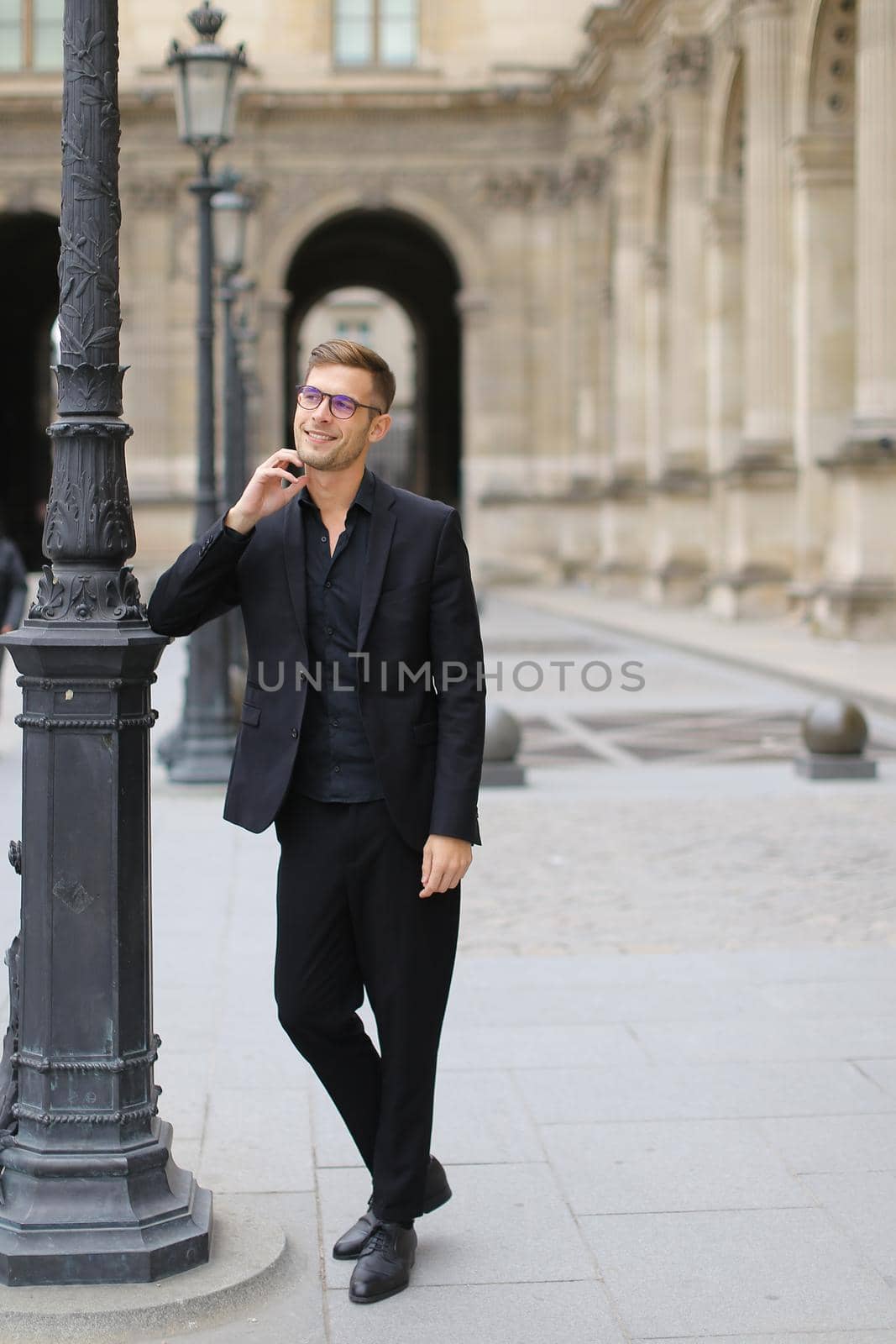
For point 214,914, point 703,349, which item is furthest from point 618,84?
point 214,914

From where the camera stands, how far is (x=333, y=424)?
401 centimetres

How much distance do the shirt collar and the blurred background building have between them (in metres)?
20.6

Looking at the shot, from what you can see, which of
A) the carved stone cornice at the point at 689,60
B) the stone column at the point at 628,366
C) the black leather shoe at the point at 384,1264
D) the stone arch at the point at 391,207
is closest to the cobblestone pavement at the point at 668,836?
the black leather shoe at the point at 384,1264

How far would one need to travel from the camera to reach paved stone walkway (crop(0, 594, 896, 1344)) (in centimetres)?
400

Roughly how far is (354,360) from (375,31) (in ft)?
138

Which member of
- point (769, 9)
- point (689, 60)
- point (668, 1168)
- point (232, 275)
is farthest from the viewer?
point (689, 60)

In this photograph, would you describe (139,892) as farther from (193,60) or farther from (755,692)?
(755,692)

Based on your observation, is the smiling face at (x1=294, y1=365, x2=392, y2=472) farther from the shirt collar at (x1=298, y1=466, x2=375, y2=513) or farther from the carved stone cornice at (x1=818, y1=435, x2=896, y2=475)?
the carved stone cornice at (x1=818, y1=435, x2=896, y2=475)

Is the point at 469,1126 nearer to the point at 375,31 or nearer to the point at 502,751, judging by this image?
the point at 502,751

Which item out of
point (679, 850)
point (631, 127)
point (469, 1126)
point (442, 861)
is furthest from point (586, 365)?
point (442, 861)

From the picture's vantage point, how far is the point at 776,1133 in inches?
200

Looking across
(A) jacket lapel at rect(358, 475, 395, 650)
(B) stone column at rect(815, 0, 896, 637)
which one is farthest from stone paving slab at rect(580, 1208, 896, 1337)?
(B) stone column at rect(815, 0, 896, 637)

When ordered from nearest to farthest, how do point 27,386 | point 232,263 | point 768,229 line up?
1. point 232,263
2. point 768,229
3. point 27,386

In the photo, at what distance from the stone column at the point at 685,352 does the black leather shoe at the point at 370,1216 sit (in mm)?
28423
